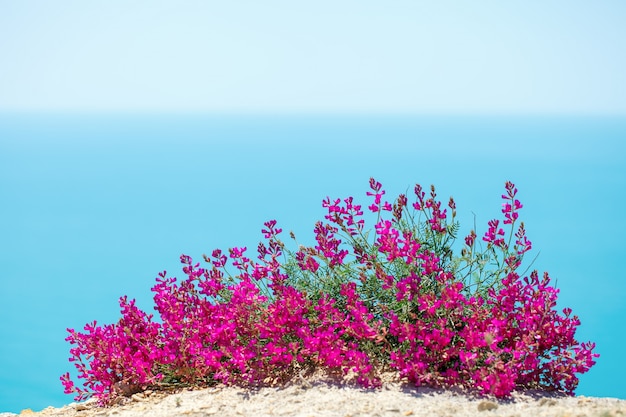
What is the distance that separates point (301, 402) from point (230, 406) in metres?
0.48

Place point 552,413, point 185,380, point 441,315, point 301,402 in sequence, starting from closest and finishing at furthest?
point 552,413, point 301,402, point 441,315, point 185,380

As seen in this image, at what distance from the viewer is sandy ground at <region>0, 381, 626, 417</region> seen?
13.5 feet

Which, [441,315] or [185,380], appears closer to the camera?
[441,315]

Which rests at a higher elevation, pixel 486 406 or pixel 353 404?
pixel 353 404

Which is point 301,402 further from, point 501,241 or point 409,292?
point 501,241

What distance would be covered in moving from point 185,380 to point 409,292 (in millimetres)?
1781

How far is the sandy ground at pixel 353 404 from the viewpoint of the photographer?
4125mm

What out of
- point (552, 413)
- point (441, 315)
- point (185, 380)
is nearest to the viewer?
point (552, 413)

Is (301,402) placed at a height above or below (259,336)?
below

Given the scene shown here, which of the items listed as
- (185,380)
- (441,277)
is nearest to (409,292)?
(441,277)

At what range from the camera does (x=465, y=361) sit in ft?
14.7

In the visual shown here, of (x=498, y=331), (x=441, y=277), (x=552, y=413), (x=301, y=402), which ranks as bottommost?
(x=552, y=413)

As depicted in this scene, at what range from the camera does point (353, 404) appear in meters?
4.28

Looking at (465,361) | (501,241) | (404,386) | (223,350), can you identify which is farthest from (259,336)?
(501,241)
